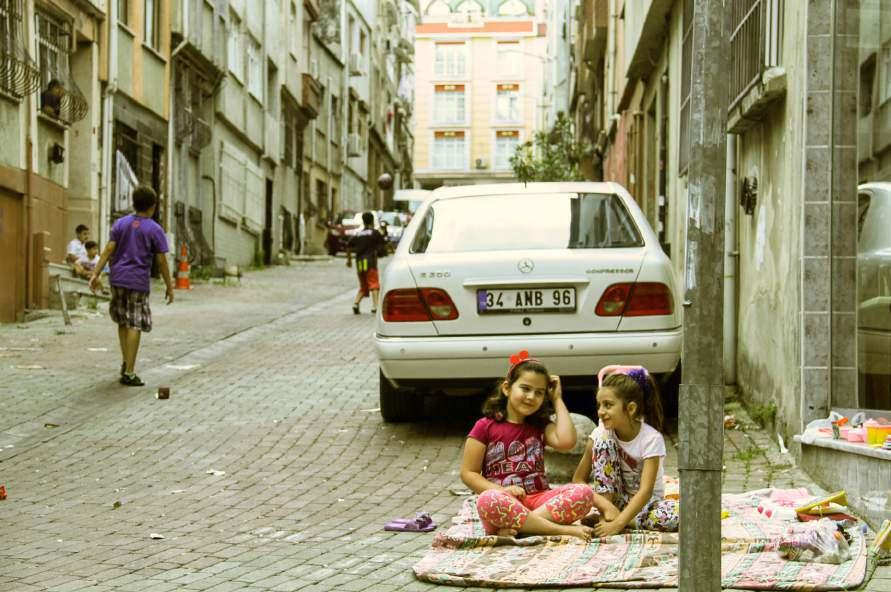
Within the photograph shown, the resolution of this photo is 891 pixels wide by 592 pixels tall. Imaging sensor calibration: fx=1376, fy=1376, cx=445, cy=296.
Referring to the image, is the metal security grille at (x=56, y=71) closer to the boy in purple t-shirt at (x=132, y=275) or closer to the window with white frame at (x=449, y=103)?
the boy in purple t-shirt at (x=132, y=275)

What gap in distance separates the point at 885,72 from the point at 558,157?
33.8m

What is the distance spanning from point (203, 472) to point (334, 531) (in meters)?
1.82

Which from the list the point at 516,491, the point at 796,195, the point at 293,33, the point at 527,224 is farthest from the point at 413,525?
the point at 293,33

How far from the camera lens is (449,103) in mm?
92812

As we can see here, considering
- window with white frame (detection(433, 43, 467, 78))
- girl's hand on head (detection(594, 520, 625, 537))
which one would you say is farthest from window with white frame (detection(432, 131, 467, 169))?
girl's hand on head (detection(594, 520, 625, 537))

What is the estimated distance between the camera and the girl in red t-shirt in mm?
5973

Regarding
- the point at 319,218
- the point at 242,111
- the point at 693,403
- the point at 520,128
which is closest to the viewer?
the point at 693,403

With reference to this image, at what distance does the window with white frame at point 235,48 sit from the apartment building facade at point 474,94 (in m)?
60.4

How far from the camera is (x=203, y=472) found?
7918 mm

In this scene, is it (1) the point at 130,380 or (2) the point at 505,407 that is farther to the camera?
(1) the point at 130,380

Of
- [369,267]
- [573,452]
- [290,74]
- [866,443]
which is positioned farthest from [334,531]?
[290,74]

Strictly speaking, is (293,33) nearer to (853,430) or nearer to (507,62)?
(853,430)

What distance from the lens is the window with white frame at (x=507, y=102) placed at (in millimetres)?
92188

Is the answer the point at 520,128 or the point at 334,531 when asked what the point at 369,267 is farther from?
the point at 520,128
